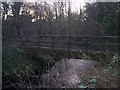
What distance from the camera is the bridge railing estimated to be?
7.24 metres

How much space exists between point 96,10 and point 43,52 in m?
3.56

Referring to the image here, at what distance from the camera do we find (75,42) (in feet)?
29.4

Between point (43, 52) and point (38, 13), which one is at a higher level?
point (38, 13)

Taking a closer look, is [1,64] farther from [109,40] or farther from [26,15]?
[26,15]

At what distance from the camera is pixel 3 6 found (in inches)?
436

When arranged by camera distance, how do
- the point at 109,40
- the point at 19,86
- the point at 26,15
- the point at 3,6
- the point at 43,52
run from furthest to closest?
the point at 26,15
the point at 3,6
the point at 43,52
the point at 109,40
the point at 19,86

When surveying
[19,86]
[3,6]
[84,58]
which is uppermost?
[3,6]

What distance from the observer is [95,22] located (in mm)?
11469

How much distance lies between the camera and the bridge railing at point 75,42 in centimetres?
724

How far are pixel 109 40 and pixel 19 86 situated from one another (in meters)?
2.83

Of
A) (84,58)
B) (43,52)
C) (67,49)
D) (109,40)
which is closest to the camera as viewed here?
(84,58)

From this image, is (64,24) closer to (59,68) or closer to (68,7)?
(68,7)

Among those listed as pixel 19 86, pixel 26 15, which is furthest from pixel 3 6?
pixel 19 86

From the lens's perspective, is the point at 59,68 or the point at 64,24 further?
the point at 64,24
